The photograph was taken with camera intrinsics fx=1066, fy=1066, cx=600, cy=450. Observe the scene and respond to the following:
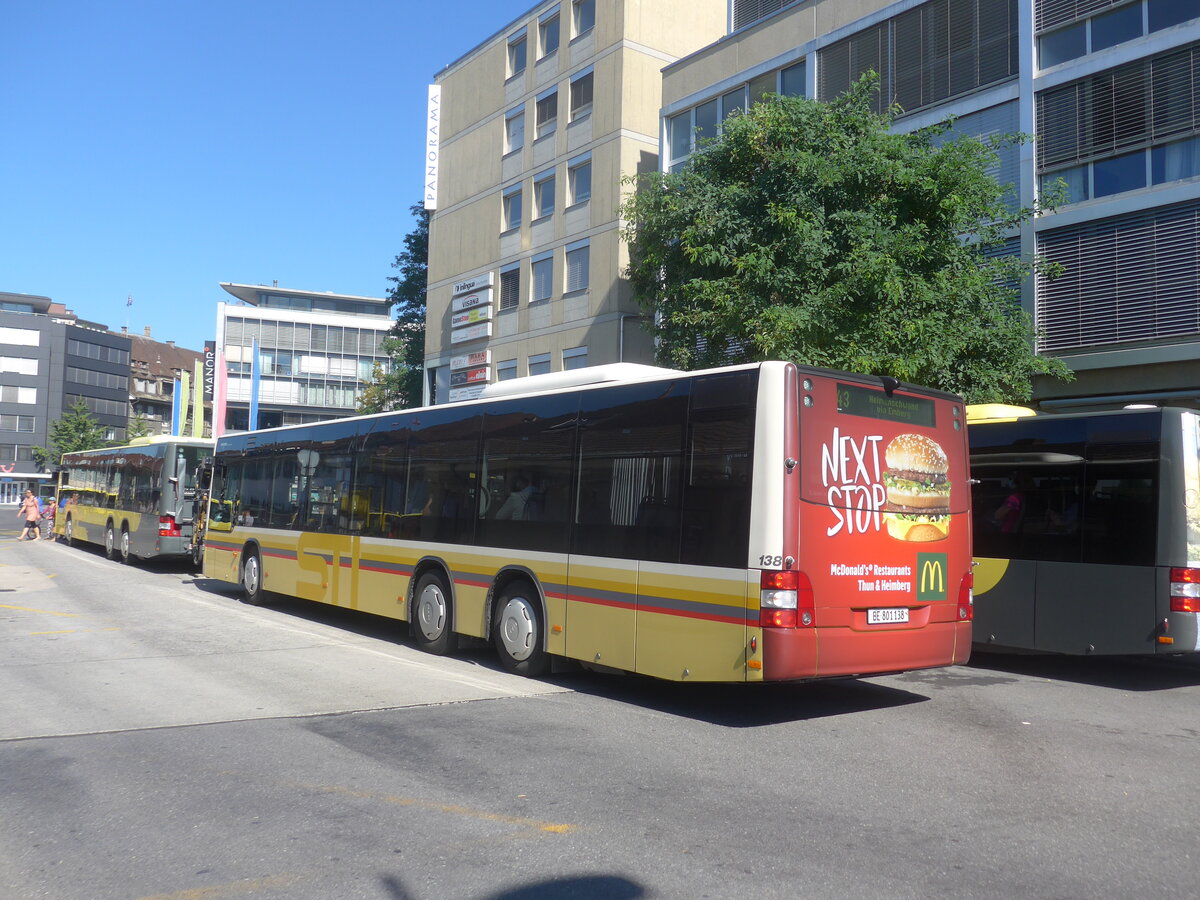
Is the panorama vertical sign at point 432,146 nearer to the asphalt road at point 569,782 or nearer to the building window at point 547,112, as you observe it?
the building window at point 547,112

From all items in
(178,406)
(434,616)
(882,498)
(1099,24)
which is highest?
(1099,24)

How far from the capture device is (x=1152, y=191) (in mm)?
18516

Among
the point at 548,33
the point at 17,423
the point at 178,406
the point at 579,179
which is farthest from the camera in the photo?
the point at 17,423

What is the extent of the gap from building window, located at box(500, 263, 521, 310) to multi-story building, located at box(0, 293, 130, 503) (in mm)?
74115

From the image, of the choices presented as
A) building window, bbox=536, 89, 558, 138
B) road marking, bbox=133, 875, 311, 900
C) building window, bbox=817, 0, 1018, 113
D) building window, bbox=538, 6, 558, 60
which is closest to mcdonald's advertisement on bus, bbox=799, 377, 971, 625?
road marking, bbox=133, 875, 311, 900

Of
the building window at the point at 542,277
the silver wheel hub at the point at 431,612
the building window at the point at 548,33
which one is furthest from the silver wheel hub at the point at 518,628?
the building window at the point at 548,33

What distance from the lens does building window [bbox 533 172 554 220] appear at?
114ft

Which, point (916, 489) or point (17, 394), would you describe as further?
point (17, 394)

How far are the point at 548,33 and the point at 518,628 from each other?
98.2 ft

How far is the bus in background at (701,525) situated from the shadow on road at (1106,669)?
303cm

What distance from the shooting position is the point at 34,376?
100 m

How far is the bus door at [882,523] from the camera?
8.04 m

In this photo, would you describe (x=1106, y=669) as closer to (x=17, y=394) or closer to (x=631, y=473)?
→ (x=631, y=473)

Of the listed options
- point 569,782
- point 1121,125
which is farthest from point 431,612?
point 1121,125
